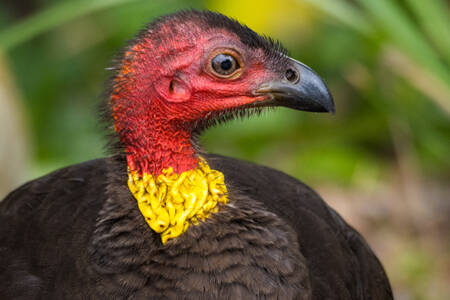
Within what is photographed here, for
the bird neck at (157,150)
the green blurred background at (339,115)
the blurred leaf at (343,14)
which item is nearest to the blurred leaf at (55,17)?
the green blurred background at (339,115)

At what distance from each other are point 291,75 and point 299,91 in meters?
0.07

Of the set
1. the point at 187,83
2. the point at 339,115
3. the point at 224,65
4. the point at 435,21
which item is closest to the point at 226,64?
the point at 224,65

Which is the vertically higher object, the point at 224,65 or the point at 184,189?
the point at 224,65

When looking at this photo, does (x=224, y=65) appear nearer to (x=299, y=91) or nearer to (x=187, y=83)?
(x=187, y=83)

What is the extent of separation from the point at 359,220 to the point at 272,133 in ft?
2.65

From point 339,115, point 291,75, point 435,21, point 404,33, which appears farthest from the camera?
point 339,115

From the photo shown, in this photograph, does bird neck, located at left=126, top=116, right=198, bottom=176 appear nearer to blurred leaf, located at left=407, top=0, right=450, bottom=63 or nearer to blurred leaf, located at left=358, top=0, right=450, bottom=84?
blurred leaf, located at left=358, top=0, right=450, bottom=84

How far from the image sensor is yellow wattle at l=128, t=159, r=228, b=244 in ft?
7.80

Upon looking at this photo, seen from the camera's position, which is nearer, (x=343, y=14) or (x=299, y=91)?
(x=299, y=91)

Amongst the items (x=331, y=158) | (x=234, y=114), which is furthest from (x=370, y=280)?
(x=331, y=158)

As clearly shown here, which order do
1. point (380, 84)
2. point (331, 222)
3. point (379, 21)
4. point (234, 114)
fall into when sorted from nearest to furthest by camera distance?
point (234, 114), point (331, 222), point (379, 21), point (380, 84)

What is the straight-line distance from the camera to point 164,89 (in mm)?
2402

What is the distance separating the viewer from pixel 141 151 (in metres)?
2.40

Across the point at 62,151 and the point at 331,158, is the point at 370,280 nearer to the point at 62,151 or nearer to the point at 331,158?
the point at 331,158
